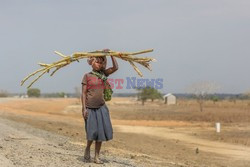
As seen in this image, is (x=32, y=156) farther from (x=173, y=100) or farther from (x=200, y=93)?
(x=173, y=100)

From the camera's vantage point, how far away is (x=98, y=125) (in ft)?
28.5

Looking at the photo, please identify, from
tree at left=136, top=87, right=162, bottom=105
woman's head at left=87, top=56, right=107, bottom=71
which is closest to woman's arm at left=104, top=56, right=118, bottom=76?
woman's head at left=87, top=56, right=107, bottom=71

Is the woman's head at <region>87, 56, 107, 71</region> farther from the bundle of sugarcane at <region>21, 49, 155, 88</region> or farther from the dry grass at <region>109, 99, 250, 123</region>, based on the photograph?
the dry grass at <region>109, 99, 250, 123</region>

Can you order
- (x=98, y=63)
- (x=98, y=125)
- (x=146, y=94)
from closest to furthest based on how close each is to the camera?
(x=98, y=125) → (x=98, y=63) → (x=146, y=94)

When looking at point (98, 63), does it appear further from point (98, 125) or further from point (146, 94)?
point (146, 94)

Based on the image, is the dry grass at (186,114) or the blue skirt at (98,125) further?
the dry grass at (186,114)

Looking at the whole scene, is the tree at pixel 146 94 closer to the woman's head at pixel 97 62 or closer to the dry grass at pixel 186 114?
the dry grass at pixel 186 114

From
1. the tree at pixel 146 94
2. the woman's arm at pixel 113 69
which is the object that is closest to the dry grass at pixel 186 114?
the tree at pixel 146 94

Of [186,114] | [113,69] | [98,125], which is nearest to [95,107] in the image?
[98,125]

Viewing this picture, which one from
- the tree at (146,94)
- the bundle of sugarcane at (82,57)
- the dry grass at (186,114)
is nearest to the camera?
the bundle of sugarcane at (82,57)

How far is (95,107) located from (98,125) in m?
0.35

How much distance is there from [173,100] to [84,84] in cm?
8433

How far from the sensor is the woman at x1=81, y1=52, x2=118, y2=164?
866 cm

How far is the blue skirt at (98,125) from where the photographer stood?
28.4 feet
